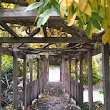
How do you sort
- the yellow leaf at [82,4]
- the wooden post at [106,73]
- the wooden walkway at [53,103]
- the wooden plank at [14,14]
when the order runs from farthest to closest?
the wooden walkway at [53,103] < the wooden post at [106,73] < the wooden plank at [14,14] < the yellow leaf at [82,4]

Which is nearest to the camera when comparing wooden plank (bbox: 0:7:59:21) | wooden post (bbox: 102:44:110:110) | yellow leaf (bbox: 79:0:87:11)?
yellow leaf (bbox: 79:0:87:11)

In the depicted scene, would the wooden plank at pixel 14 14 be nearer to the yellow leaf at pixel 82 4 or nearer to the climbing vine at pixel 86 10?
the climbing vine at pixel 86 10

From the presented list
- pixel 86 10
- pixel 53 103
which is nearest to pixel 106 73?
pixel 86 10

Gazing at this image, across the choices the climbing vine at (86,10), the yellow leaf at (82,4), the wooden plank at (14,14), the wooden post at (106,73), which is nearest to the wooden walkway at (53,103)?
the wooden post at (106,73)

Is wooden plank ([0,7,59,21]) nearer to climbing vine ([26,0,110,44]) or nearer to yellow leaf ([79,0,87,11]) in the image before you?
climbing vine ([26,0,110,44])

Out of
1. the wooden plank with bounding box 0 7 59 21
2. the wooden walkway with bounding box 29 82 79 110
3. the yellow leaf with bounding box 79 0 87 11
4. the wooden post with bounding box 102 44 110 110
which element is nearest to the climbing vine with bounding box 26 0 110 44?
the yellow leaf with bounding box 79 0 87 11

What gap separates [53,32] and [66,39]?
1.39 m

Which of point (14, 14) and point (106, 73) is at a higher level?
point (14, 14)

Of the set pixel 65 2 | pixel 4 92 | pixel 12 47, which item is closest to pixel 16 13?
pixel 65 2

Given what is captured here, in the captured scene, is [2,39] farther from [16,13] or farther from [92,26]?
[92,26]

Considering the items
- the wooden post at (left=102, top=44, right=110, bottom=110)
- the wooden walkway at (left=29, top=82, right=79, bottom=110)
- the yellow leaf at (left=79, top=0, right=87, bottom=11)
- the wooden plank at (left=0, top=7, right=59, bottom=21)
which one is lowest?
the wooden walkway at (left=29, top=82, right=79, bottom=110)

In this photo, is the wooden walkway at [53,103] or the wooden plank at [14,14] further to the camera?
the wooden walkway at [53,103]

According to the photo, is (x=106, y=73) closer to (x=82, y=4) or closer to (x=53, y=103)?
(x=82, y=4)

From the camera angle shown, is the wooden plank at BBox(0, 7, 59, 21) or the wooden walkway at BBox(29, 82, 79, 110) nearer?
the wooden plank at BBox(0, 7, 59, 21)
